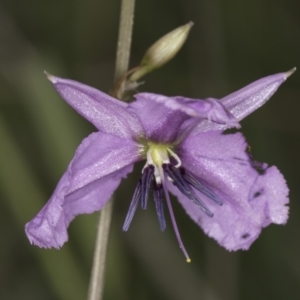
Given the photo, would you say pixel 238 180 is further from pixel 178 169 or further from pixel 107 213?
pixel 107 213

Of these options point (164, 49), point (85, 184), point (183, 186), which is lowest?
point (183, 186)

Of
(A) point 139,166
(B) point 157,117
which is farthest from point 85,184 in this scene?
(A) point 139,166

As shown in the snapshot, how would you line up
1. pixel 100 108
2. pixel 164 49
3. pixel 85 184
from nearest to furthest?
pixel 100 108
pixel 85 184
pixel 164 49

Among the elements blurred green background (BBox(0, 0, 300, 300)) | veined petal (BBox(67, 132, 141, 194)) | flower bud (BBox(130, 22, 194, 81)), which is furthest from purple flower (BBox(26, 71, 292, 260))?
blurred green background (BBox(0, 0, 300, 300))

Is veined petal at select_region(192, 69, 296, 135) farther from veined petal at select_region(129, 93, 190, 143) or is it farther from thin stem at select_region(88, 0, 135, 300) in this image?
thin stem at select_region(88, 0, 135, 300)

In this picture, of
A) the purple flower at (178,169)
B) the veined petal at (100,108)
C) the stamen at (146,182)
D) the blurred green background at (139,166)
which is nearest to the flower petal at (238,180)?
the purple flower at (178,169)

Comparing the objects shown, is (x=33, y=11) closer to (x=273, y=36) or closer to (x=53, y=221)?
(x=273, y=36)
